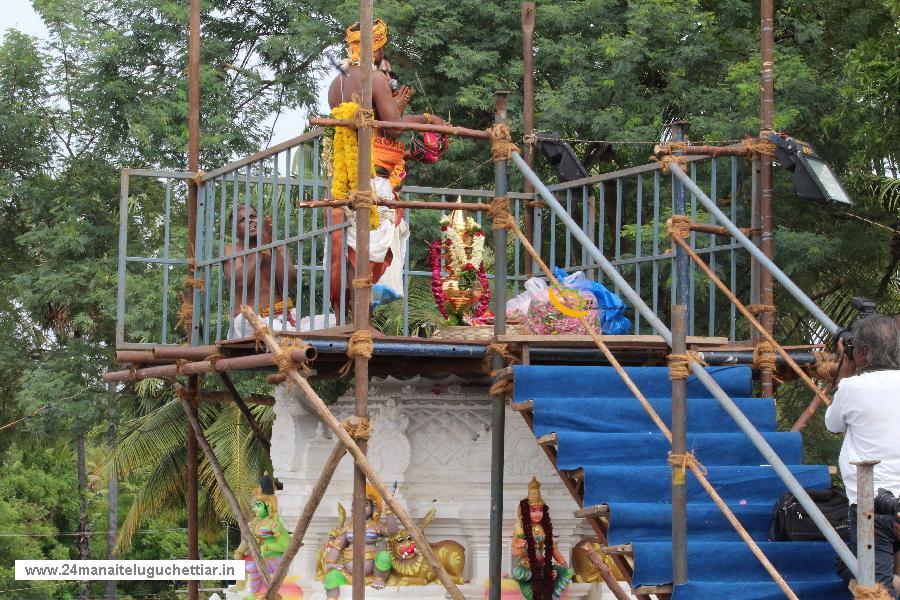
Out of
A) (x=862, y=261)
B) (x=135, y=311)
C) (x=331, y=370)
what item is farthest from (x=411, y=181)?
(x=331, y=370)

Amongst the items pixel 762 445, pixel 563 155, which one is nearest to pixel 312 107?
pixel 563 155

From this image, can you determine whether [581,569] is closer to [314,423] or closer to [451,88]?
[314,423]

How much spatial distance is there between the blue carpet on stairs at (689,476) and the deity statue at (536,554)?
128 cm

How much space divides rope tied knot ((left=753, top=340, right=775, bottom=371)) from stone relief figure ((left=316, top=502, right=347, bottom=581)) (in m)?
2.75

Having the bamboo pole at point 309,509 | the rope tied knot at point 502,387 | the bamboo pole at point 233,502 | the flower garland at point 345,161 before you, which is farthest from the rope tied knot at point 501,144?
the bamboo pole at point 233,502

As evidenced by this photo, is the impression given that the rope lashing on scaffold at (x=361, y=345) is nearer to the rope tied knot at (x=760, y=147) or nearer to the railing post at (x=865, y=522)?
the rope tied knot at (x=760, y=147)

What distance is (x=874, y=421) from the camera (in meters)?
6.38

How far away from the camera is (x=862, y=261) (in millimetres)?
15109

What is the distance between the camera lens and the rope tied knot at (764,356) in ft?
28.3

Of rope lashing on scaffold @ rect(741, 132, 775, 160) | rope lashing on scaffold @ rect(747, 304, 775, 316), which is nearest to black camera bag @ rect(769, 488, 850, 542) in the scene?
rope lashing on scaffold @ rect(747, 304, 775, 316)

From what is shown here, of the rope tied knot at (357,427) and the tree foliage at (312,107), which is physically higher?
the tree foliage at (312,107)

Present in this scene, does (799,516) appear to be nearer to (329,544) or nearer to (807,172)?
(807,172)

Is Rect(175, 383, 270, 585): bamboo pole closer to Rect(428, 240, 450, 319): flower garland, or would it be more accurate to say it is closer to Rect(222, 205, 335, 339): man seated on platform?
Rect(222, 205, 335, 339): man seated on platform

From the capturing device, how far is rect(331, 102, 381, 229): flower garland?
27.7 ft
